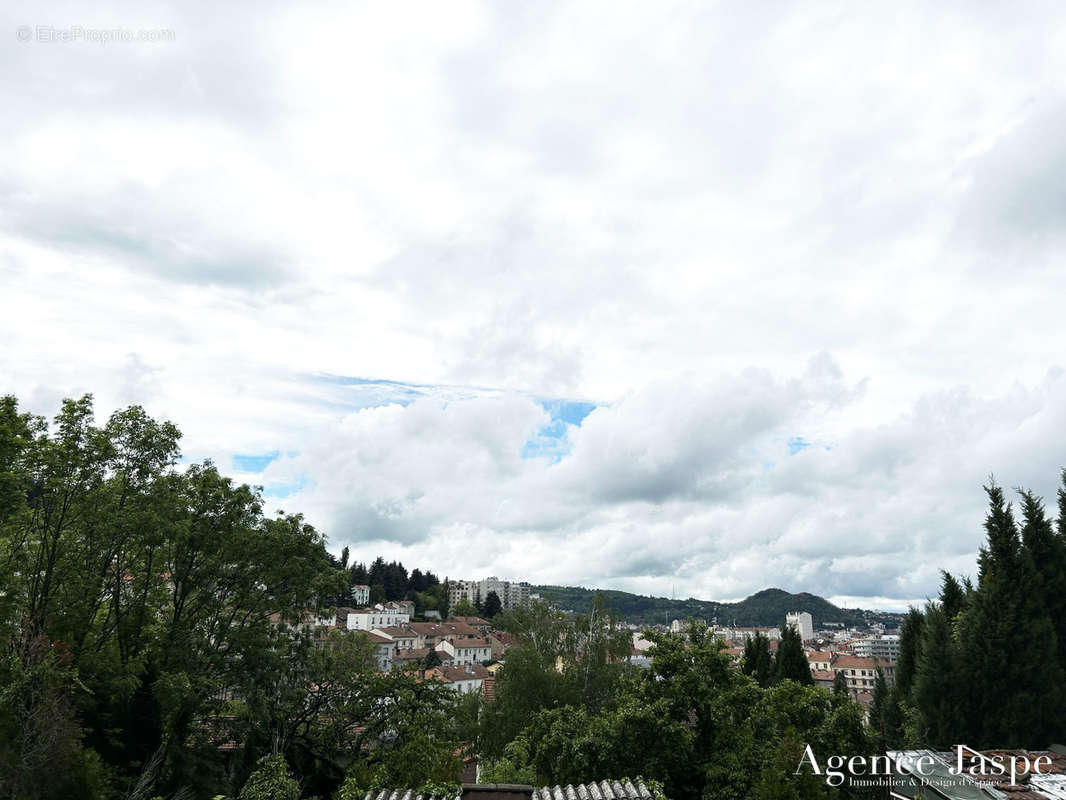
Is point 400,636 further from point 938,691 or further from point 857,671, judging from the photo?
point 938,691

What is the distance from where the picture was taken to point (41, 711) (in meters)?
12.0

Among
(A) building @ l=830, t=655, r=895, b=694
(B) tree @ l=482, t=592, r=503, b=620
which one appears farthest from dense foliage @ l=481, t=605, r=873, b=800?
(B) tree @ l=482, t=592, r=503, b=620

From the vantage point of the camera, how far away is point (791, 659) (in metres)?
33.2

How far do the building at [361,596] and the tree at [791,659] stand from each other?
Result: 108982mm

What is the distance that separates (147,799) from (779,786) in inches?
512

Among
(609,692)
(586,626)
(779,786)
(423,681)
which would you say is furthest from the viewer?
(586,626)

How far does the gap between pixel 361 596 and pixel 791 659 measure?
114m

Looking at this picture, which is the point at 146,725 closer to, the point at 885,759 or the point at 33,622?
the point at 33,622

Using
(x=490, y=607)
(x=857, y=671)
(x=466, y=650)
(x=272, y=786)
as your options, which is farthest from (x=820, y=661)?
(x=272, y=786)

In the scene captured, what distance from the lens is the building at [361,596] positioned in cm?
12925

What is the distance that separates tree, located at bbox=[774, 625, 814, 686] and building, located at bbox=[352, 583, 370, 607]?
108982 millimetres

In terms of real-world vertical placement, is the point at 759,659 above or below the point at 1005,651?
below

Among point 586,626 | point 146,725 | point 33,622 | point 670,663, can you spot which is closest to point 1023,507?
point 670,663

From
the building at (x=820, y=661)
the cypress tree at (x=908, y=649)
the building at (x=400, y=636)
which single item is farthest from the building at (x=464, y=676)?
the building at (x=820, y=661)
